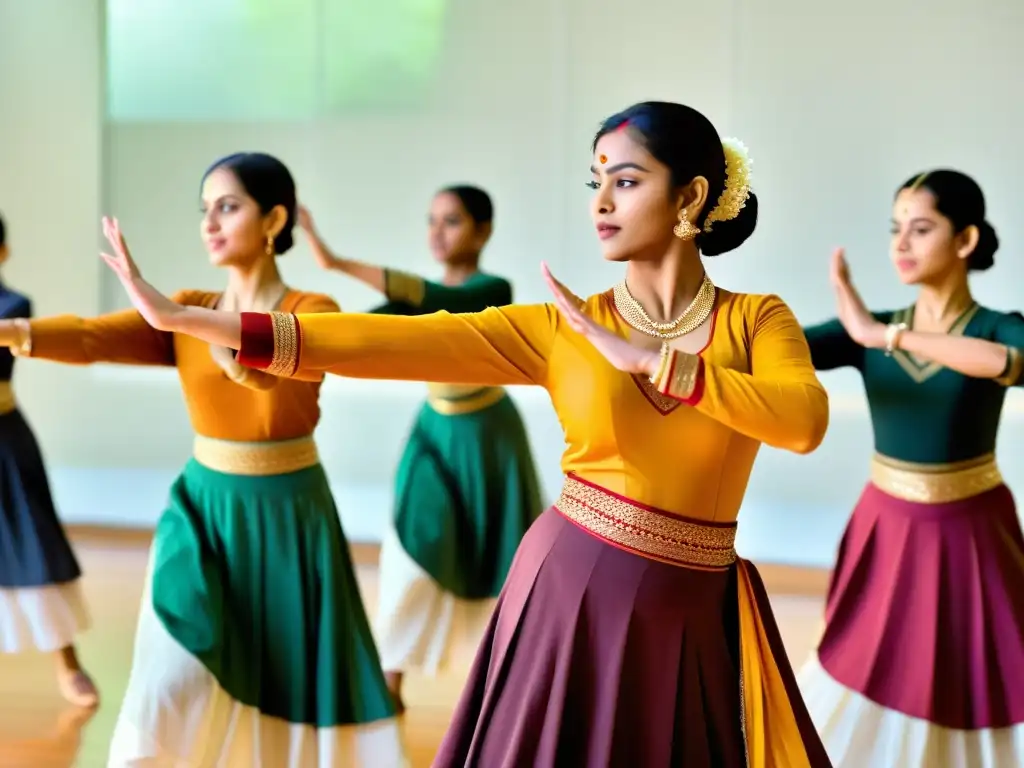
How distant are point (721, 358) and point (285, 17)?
451 cm

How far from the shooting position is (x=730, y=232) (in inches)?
67.4

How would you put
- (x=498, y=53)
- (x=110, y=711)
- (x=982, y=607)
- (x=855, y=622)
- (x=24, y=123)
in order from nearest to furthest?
1. (x=982, y=607)
2. (x=855, y=622)
3. (x=110, y=711)
4. (x=498, y=53)
5. (x=24, y=123)

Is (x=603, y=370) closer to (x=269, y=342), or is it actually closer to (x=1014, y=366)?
(x=269, y=342)

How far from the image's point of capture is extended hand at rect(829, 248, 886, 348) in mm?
2342

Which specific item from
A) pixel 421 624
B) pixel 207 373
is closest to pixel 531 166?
pixel 421 624

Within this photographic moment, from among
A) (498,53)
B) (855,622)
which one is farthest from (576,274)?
(855,622)

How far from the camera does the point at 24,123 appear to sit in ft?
18.8

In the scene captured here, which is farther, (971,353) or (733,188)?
(971,353)

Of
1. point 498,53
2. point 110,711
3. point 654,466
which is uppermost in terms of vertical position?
point 498,53

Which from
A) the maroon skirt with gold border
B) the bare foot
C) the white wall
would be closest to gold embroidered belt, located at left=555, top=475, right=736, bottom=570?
the maroon skirt with gold border

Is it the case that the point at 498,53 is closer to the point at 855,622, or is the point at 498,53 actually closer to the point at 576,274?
the point at 576,274

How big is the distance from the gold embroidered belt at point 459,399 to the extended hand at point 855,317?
4.48ft

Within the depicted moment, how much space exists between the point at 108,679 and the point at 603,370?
253 centimetres

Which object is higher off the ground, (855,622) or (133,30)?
(133,30)
